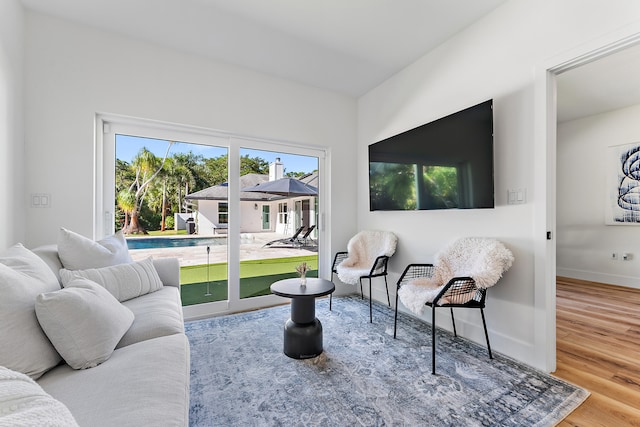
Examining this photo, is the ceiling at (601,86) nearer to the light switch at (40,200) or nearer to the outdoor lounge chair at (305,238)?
the outdoor lounge chair at (305,238)

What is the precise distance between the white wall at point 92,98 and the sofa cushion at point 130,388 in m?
1.83

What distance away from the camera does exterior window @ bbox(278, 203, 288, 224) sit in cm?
349

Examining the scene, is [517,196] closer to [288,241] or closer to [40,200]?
[288,241]

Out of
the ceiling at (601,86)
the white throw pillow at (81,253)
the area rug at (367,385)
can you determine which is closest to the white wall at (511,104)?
the area rug at (367,385)

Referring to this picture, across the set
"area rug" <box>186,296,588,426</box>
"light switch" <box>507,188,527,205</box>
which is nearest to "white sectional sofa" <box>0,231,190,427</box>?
"area rug" <box>186,296,588,426</box>

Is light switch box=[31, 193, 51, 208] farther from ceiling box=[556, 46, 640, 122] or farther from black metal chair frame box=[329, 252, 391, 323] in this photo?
ceiling box=[556, 46, 640, 122]

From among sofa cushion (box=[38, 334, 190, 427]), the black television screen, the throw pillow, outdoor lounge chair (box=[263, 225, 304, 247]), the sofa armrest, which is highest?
the black television screen

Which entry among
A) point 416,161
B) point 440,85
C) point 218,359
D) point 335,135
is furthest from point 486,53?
point 218,359

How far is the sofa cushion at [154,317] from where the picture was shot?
1.43 m

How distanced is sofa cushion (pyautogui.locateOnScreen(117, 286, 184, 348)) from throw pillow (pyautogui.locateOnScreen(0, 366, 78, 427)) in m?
0.86

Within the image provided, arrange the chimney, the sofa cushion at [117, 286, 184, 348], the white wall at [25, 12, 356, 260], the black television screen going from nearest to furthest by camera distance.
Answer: the sofa cushion at [117, 286, 184, 348] < the black television screen < the white wall at [25, 12, 356, 260] < the chimney

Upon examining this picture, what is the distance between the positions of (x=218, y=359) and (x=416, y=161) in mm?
2461

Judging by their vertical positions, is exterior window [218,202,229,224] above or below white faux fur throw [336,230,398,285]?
above

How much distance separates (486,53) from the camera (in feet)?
7.70
